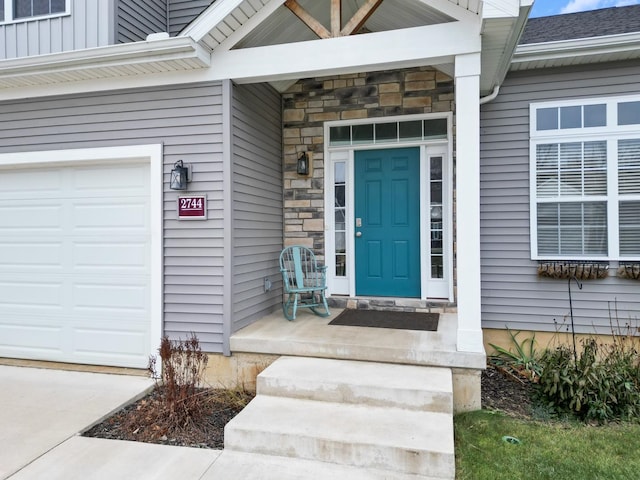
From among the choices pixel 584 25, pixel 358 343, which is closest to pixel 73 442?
pixel 358 343

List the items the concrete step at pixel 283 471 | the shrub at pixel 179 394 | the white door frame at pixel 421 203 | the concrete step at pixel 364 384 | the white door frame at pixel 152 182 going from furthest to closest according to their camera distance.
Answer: the white door frame at pixel 421 203 < the white door frame at pixel 152 182 < the shrub at pixel 179 394 < the concrete step at pixel 364 384 < the concrete step at pixel 283 471

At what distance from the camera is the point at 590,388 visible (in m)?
3.35

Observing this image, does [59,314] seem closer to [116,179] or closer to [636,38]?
[116,179]

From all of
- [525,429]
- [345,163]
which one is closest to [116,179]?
[345,163]

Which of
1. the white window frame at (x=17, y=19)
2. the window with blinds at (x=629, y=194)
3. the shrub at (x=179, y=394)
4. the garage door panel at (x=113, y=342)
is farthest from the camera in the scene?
the white window frame at (x=17, y=19)

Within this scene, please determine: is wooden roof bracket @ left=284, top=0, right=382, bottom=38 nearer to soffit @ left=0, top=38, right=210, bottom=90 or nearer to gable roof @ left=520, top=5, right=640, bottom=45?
soffit @ left=0, top=38, right=210, bottom=90

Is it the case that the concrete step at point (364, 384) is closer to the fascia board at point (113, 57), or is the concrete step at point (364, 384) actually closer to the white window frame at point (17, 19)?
the fascia board at point (113, 57)

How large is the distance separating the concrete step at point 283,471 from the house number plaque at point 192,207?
2.05 meters

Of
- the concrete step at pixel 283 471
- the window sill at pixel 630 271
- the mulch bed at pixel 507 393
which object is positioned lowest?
the concrete step at pixel 283 471

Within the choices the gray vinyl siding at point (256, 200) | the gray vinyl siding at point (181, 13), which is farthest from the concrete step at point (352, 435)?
the gray vinyl siding at point (181, 13)

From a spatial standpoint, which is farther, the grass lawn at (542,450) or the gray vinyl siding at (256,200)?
the gray vinyl siding at (256,200)

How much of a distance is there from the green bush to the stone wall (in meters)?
2.65

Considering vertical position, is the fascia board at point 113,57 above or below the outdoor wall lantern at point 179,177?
above

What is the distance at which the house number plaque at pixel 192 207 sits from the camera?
3965 mm
